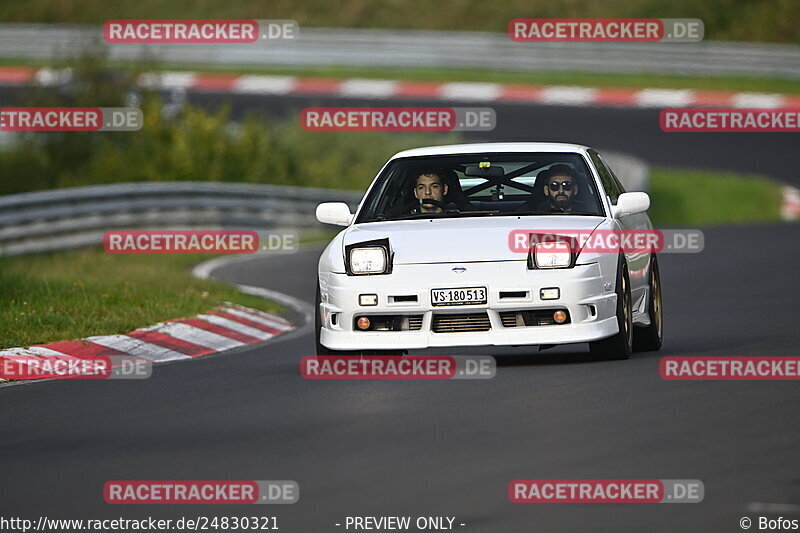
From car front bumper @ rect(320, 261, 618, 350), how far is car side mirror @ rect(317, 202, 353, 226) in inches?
42.0

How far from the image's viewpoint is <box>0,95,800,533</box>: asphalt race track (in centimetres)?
634

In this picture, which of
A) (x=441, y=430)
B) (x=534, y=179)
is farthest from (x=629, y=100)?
(x=441, y=430)

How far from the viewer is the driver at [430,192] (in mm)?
11141

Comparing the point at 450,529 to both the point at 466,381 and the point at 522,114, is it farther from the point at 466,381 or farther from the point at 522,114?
the point at 522,114

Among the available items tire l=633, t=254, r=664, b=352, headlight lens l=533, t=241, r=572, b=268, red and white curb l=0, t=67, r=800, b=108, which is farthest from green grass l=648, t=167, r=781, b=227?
headlight lens l=533, t=241, r=572, b=268

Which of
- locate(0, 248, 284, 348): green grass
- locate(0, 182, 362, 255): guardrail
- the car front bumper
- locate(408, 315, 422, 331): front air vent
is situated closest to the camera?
the car front bumper

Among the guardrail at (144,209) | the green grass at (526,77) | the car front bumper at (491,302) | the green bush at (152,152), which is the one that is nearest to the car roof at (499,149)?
the car front bumper at (491,302)

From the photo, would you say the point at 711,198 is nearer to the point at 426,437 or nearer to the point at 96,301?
the point at 96,301

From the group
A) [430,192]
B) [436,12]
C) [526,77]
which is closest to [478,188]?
[430,192]

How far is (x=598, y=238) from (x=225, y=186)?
14426 mm

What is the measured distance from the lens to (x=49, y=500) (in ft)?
22.0

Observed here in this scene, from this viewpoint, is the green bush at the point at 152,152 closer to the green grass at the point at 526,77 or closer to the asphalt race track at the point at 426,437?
the green grass at the point at 526,77

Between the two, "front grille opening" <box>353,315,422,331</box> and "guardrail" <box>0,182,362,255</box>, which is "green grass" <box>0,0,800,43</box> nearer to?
"guardrail" <box>0,182,362,255</box>

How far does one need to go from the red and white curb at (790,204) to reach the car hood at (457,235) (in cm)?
1782
